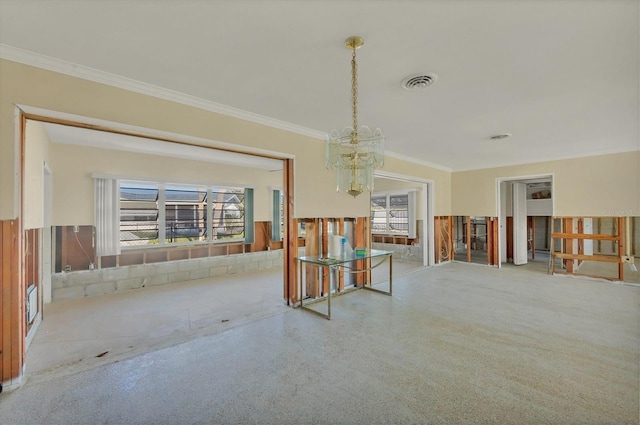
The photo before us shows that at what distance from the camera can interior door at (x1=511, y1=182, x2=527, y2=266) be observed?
22.9 ft

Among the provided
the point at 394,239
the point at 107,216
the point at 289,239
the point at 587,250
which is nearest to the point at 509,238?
the point at 587,250

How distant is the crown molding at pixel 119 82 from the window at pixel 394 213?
5574 millimetres

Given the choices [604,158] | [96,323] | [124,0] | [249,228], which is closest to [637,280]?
[604,158]

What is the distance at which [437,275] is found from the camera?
5.82m

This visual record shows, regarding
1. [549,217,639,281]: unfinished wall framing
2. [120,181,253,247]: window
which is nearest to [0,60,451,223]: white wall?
[120,181,253,247]: window

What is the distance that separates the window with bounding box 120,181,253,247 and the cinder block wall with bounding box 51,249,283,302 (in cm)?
53

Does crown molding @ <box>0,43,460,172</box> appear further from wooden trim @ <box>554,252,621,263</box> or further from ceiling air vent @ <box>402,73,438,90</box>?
wooden trim @ <box>554,252,621,263</box>

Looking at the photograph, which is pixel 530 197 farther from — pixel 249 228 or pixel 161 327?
pixel 161 327

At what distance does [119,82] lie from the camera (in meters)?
2.52

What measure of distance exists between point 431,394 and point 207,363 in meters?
1.87

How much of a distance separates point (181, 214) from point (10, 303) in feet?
13.3

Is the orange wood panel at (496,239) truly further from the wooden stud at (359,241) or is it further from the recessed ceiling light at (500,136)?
the wooden stud at (359,241)

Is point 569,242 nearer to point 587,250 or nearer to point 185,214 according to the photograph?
point 587,250

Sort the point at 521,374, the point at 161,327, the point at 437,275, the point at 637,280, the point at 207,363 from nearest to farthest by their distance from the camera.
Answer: the point at 521,374 → the point at 207,363 → the point at 161,327 → the point at 637,280 → the point at 437,275
